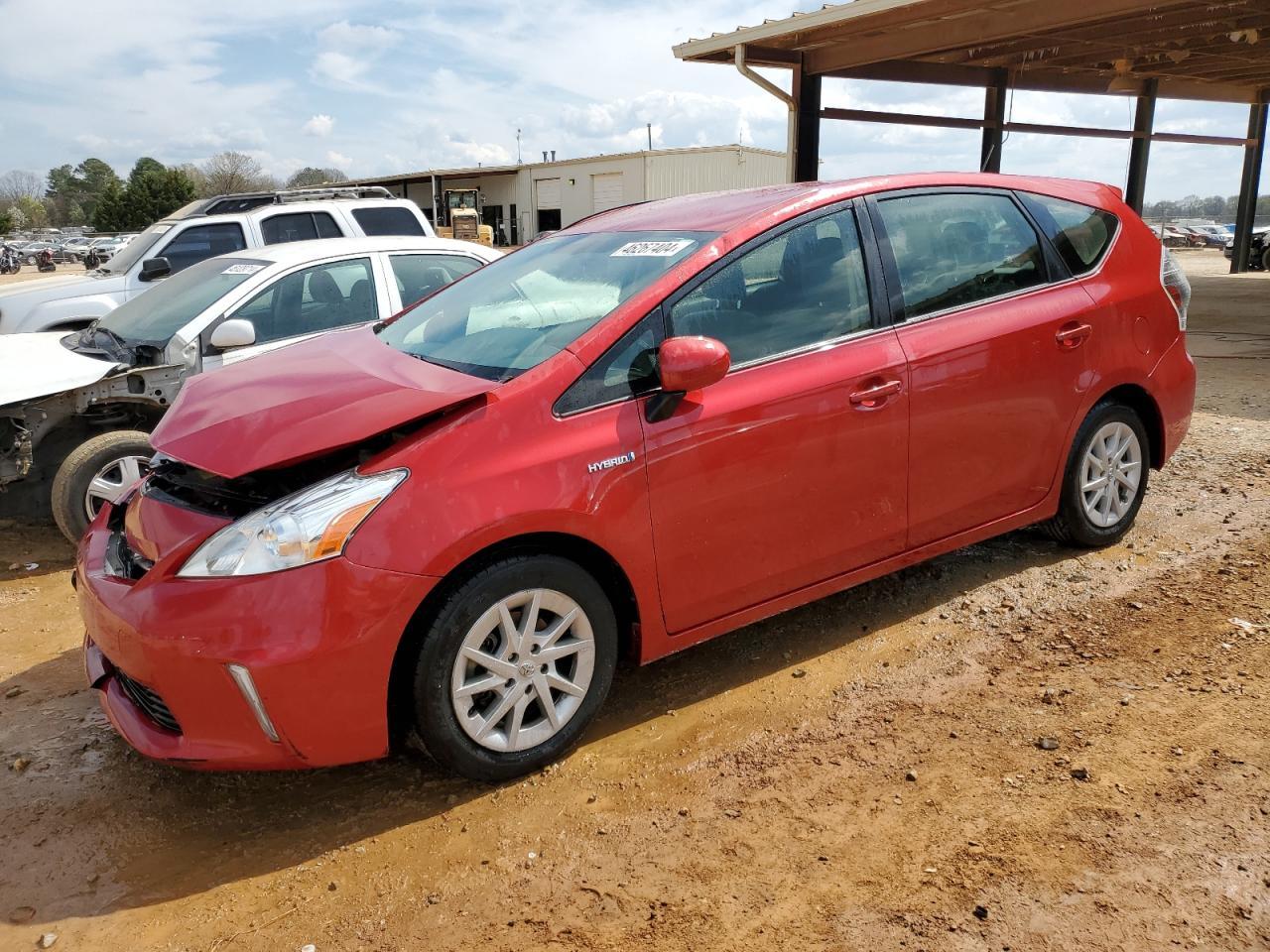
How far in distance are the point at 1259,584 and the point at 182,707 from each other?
14.0 feet

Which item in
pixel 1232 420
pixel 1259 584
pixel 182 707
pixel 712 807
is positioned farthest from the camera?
pixel 1232 420

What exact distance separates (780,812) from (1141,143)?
18.8 meters

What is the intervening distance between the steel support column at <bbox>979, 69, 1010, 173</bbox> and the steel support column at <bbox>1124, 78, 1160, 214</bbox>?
3666 millimetres

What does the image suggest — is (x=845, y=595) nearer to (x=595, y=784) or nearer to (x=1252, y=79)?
(x=595, y=784)

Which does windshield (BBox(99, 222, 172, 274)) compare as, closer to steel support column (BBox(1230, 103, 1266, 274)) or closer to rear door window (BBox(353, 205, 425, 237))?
rear door window (BBox(353, 205, 425, 237))

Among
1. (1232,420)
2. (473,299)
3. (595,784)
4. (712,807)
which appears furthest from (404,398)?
(1232,420)

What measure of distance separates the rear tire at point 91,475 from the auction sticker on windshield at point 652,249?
9.80 ft

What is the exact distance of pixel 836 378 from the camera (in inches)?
134

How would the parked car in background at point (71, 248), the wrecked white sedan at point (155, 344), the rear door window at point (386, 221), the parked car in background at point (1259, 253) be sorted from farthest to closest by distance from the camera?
1. the parked car in background at point (71, 248)
2. the parked car in background at point (1259, 253)
3. the rear door window at point (386, 221)
4. the wrecked white sedan at point (155, 344)

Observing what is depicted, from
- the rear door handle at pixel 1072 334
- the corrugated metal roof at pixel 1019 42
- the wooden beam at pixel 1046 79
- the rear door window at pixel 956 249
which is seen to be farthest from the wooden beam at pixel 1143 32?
the rear door handle at pixel 1072 334

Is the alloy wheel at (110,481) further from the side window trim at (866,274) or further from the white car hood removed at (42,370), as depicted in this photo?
the side window trim at (866,274)

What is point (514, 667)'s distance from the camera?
113 inches

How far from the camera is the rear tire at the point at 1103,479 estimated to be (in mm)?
4293

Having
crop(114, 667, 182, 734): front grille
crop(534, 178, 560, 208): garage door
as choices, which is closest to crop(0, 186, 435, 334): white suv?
crop(114, 667, 182, 734): front grille
